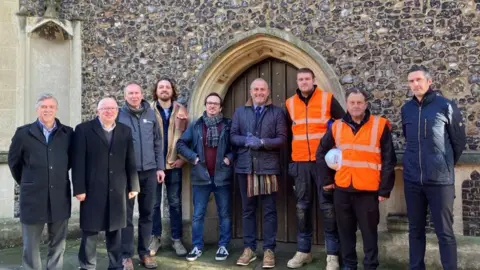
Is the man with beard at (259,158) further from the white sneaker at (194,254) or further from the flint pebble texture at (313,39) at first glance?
the flint pebble texture at (313,39)

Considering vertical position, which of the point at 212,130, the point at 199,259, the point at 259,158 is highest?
the point at 212,130

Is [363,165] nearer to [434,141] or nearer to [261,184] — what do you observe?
[434,141]

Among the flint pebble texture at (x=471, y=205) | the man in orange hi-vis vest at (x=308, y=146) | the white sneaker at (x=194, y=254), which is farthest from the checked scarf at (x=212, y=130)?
the flint pebble texture at (x=471, y=205)

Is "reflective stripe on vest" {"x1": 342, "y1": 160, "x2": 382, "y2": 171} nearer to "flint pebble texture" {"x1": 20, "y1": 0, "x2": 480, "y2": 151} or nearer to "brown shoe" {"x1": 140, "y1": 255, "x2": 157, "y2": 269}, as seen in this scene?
"flint pebble texture" {"x1": 20, "y1": 0, "x2": 480, "y2": 151}

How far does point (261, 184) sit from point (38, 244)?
212 cm

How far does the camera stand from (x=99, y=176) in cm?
394

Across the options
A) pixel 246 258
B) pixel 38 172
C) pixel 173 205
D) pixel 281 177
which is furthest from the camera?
pixel 281 177

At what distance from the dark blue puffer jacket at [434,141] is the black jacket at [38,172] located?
3.01 metres

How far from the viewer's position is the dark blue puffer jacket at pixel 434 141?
3686 millimetres

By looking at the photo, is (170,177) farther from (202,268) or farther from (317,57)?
(317,57)

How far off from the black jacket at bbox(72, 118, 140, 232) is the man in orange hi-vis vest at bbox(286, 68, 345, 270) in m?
1.69

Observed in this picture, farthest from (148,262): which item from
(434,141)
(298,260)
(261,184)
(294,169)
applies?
(434,141)

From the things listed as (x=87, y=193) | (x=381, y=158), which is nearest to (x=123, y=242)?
(x=87, y=193)

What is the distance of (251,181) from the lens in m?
4.56
